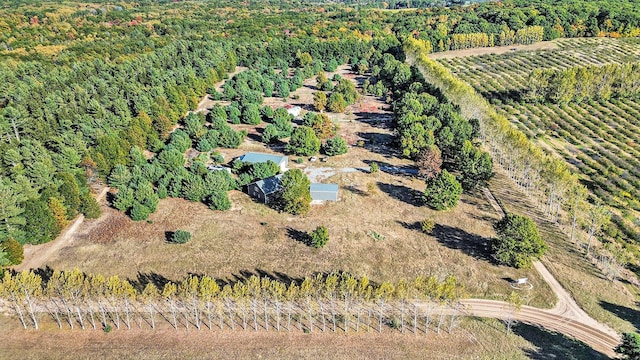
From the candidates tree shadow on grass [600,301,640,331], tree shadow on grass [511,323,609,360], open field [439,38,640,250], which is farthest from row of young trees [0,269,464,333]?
open field [439,38,640,250]

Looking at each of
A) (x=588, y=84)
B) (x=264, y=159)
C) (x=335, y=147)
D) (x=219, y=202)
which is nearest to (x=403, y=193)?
(x=335, y=147)

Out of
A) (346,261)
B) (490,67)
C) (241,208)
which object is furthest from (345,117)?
(490,67)

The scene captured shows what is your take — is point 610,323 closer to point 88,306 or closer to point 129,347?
point 129,347

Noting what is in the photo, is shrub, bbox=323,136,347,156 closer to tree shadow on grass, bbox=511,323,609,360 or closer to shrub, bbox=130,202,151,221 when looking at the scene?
shrub, bbox=130,202,151,221

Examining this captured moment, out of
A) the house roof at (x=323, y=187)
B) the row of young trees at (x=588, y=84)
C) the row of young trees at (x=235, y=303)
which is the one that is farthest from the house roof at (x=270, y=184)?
the row of young trees at (x=588, y=84)

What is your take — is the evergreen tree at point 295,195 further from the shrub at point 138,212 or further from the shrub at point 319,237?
the shrub at point 138,212

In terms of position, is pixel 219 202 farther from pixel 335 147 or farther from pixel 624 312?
pixel 624 312
